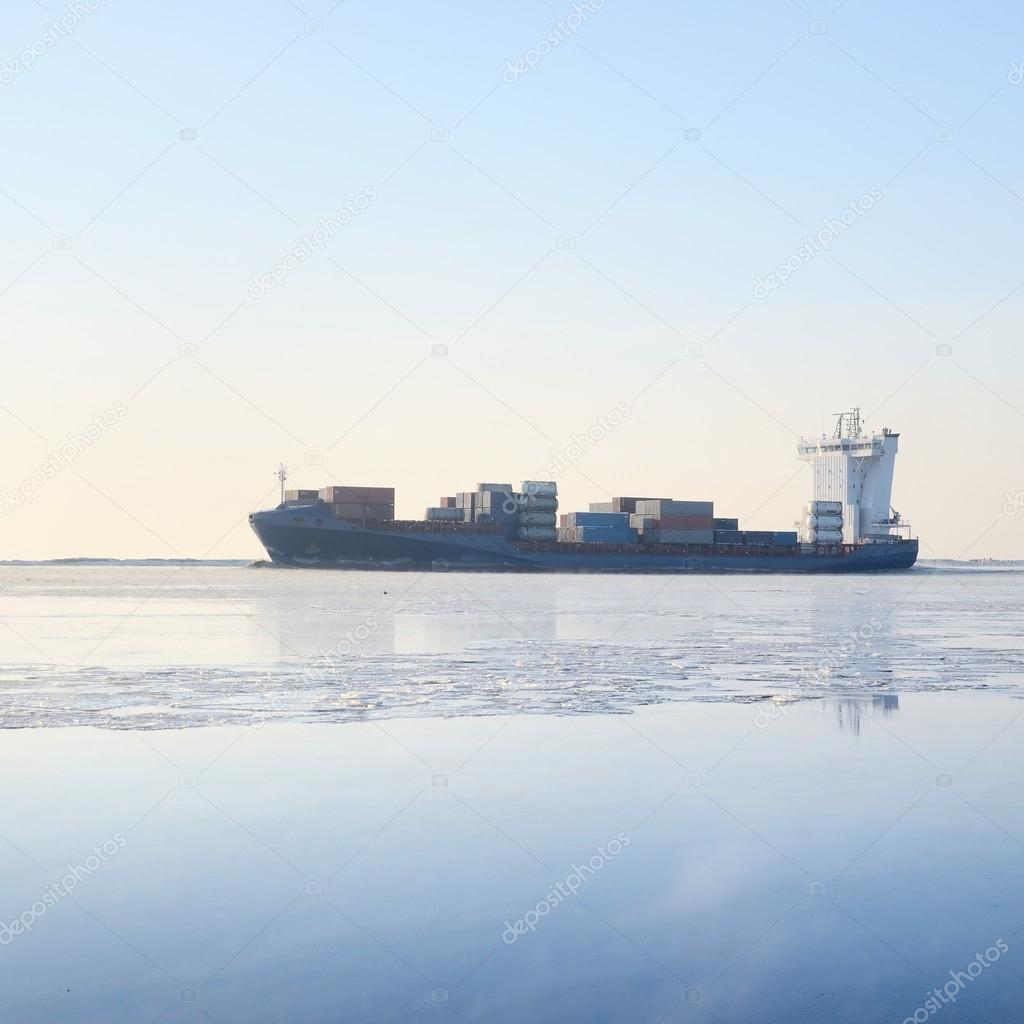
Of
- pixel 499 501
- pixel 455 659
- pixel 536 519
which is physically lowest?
pixel 455 659

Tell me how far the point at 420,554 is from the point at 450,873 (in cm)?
9825

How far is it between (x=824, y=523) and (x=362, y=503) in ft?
→ 156

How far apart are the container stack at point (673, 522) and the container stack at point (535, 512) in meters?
8.61

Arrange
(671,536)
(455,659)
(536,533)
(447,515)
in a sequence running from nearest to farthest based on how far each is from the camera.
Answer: (455,659)
(536,533)
(671,536)
(447,515)

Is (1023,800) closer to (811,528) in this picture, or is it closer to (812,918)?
(812,918)

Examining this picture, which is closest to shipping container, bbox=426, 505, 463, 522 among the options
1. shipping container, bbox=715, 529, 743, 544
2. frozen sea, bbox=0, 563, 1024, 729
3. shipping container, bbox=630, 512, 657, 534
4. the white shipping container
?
the white shipping container

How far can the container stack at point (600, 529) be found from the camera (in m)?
113

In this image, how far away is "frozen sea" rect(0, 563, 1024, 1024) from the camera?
657cm

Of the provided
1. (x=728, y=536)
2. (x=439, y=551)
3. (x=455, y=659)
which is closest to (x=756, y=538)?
(x=728, y=536)

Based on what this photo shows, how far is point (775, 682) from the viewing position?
2134cm

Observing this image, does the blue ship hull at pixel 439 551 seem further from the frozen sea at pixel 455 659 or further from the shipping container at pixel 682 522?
the frozen sea at pixel 455 659

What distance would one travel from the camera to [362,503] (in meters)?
110

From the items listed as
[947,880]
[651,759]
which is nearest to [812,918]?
[947,880]

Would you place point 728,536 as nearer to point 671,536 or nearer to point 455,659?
point 671,536
